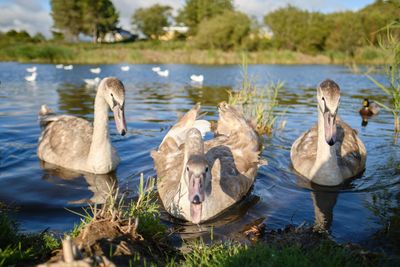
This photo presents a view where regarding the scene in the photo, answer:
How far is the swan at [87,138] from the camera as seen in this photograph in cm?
688

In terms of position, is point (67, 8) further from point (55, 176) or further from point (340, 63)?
point (55, 176)

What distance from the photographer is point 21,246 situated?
13.0 feet

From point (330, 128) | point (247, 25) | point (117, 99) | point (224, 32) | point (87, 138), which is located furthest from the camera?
point (247, 25)

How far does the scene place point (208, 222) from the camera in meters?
5.52

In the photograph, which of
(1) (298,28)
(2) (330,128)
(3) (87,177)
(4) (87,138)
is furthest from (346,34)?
(3) (87,177)

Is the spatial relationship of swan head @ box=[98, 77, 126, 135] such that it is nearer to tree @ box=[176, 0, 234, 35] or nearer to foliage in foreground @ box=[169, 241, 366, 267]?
foliage in foreground @ box=[169, 241, 366, 267]

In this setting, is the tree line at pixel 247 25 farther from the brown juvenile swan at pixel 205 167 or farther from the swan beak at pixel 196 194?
the swan beak at pixel 196 194

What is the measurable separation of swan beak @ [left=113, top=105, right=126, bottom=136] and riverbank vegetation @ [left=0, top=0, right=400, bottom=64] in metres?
30.6

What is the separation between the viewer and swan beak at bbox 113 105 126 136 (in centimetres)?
636

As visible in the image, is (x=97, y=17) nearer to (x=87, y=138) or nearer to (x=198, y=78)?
(x=198, y=78)

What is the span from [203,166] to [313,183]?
3.41 meters

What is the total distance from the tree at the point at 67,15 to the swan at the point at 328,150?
79156 millimetres

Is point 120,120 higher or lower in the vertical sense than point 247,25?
lower

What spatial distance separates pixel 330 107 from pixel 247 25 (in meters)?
62.9
